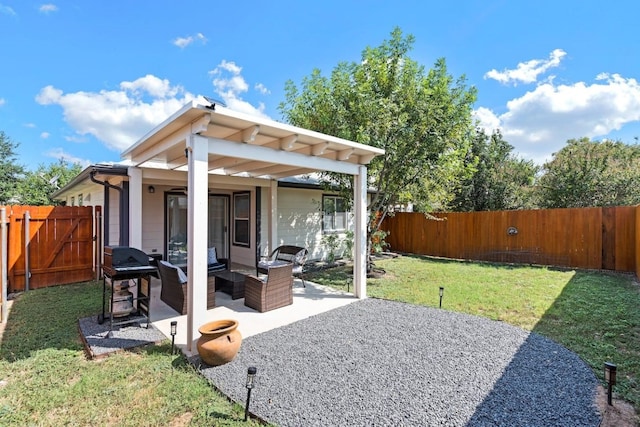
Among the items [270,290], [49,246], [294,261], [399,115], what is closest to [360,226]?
[294,261]

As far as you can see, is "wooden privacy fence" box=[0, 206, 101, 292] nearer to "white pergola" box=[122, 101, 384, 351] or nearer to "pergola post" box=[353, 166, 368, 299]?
"white pergola" box=[122, 101, 384, 351]

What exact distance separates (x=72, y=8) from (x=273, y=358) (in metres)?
10.5

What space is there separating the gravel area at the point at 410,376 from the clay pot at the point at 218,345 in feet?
0.32

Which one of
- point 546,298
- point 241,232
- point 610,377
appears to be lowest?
point 546,298

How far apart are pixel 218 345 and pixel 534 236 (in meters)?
11.0

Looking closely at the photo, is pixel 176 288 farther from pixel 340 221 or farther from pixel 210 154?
pixel 340 221

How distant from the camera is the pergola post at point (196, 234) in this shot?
3.67m

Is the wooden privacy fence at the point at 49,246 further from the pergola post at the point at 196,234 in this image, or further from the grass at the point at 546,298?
the grass at the point at 546,298

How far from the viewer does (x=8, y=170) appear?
971 inches

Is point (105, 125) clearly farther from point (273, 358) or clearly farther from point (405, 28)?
point (273, 358)

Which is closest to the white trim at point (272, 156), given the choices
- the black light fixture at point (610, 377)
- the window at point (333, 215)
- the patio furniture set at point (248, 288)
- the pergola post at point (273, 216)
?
the patio furniture set at point (248, 288)

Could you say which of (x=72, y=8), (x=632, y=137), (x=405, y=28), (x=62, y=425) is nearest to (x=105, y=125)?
(x=72, y=8)

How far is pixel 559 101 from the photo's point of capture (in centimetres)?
1861

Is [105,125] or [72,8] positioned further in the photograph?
[105,125]
